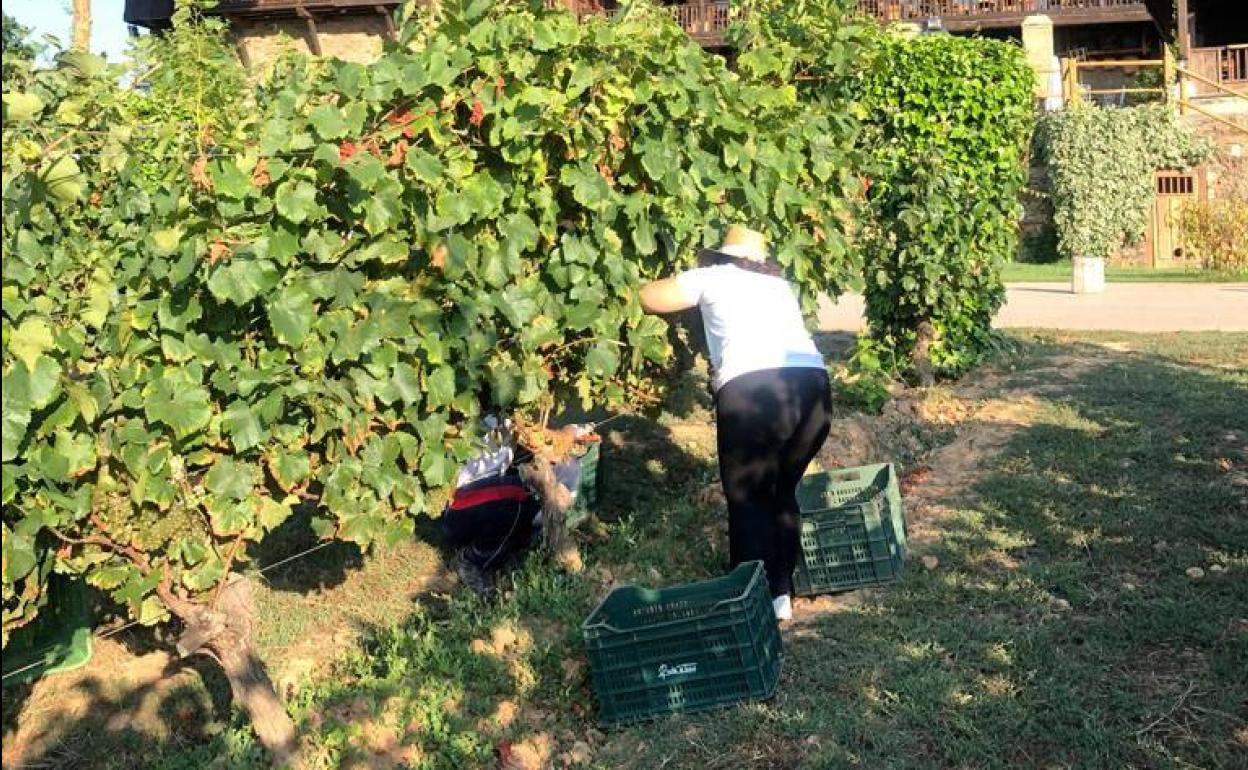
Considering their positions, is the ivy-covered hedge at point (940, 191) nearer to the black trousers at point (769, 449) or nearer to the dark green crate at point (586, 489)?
the dark green crate at point (586, 489)

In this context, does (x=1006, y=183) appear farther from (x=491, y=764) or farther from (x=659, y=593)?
(x=491, y=764)

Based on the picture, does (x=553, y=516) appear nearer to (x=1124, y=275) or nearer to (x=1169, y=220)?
(x=1124, y=275)

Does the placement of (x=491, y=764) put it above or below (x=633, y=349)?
below

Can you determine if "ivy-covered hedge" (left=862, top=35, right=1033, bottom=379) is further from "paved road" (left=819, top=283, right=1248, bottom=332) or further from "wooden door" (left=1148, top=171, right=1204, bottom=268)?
"wooden door" (left=1148, top=171, right=1204, bottom=268)

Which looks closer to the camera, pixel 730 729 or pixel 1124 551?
pixel 730 729

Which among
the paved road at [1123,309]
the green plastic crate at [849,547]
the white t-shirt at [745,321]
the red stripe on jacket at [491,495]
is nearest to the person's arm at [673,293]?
the white t-shirt at [745,321]

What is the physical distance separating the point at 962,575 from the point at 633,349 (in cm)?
169

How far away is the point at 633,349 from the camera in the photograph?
18.7ft

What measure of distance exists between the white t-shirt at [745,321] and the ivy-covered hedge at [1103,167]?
700 inches

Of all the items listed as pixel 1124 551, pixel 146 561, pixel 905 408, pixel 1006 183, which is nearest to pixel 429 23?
pixel 146 561

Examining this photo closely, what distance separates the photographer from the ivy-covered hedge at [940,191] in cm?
977

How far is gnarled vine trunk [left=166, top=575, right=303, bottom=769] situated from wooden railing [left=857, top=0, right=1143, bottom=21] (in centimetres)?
3017

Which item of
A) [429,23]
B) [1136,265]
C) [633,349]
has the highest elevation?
[429,23]

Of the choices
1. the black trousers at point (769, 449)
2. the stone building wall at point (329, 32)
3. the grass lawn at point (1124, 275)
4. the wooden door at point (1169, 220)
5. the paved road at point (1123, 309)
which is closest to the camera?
the black trousers at point (769, 449)
